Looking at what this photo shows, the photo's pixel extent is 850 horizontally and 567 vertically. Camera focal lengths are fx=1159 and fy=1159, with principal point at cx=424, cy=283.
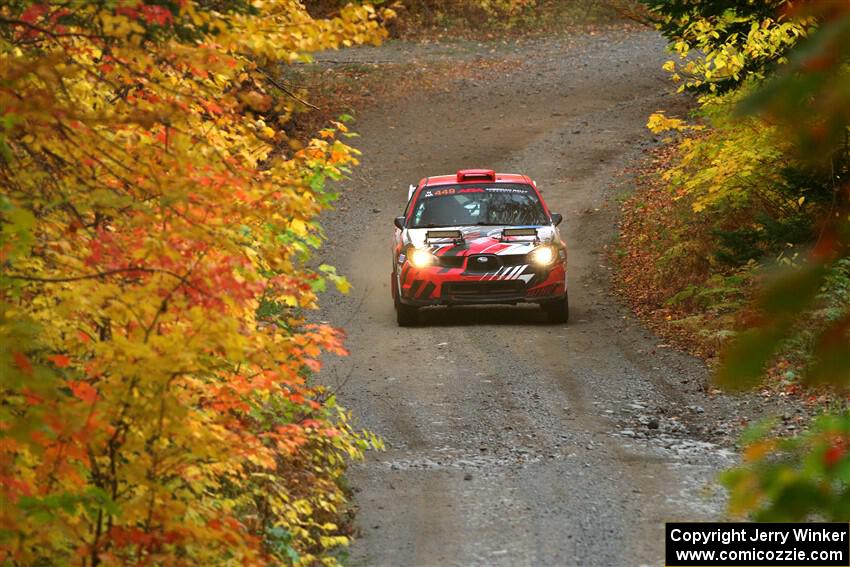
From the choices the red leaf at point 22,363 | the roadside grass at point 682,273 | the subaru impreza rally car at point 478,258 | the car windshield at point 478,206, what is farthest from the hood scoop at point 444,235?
the red leaf at point 22,363

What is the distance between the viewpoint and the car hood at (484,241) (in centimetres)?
1471

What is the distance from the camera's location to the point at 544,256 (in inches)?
580

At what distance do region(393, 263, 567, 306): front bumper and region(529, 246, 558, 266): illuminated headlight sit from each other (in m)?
0.09

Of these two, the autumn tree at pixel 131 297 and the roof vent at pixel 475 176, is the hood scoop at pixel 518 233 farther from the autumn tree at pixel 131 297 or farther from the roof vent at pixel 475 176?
the autumn tree at pixel 131 297

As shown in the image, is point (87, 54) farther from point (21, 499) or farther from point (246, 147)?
point (21, 499)

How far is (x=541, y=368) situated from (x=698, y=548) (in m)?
5.52

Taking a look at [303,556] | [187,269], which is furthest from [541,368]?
[187,269]

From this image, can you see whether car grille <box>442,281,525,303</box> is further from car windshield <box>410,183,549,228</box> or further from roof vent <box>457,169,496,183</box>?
roof vent <box>457,169,496,183</box>

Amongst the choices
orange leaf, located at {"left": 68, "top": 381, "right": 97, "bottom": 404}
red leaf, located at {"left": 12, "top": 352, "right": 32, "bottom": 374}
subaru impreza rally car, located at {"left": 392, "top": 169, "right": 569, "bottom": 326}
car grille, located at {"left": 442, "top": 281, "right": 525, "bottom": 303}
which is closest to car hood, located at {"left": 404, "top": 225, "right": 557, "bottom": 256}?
subaru impreza rally car, located at {"left": 392, "top": 169, "right": 569, "bottom": 326}

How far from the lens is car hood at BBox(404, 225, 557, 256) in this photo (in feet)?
48.3

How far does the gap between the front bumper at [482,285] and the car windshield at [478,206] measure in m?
0.85

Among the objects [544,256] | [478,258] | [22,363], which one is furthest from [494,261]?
[22,363]

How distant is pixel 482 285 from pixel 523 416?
397 cm

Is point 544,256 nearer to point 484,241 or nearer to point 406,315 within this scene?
Result: point 484,241
